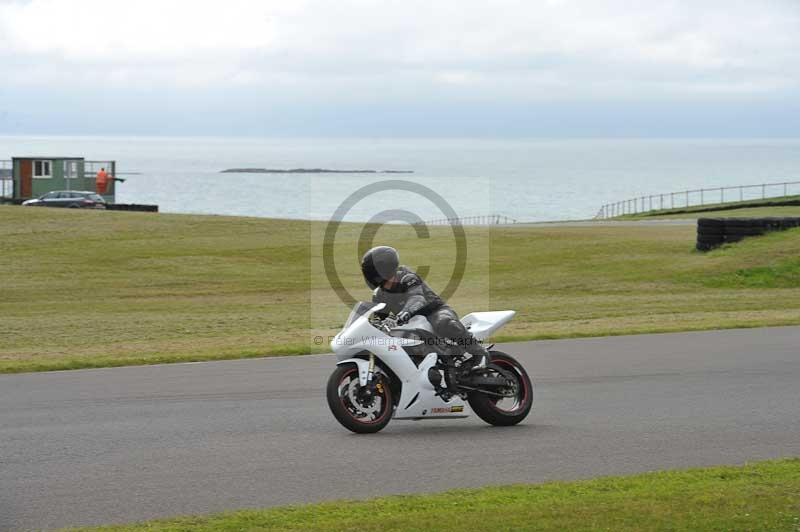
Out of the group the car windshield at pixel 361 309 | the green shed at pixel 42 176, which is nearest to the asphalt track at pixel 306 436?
the car windshield at pixel 361 309

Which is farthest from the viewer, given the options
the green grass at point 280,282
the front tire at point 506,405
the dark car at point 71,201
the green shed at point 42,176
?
the green shed at point 42,176

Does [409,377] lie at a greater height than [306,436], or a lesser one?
greater

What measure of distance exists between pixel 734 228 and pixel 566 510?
28022 mm

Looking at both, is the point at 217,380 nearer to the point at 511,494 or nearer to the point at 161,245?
the point at 511,494

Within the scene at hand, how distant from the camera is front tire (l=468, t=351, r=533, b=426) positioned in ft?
36.1

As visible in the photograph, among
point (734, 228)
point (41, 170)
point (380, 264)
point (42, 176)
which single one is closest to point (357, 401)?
point (380, 264)

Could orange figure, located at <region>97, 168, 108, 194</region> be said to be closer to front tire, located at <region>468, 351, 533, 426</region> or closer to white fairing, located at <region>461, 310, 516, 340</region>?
white fairing, located at <region>461, 310, 516, 340</region>

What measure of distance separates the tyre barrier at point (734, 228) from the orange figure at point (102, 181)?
182 feet

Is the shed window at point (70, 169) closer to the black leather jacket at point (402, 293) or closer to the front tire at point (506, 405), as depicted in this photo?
the front tire at point (506, 405)

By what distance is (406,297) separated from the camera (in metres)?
10.6

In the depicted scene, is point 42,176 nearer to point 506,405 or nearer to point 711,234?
point 711,234

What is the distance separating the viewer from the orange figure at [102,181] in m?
82.0

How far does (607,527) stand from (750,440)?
355 centimetres

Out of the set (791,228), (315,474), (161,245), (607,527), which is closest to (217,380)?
(315,474)
